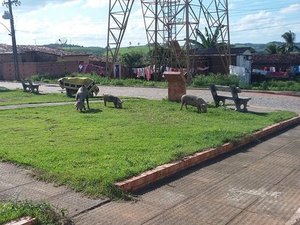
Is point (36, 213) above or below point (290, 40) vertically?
below

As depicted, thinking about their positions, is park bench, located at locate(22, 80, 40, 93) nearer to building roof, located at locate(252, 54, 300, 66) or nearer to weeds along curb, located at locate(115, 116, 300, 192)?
weeds along curb, located at locate(115, 116, 300, 192)

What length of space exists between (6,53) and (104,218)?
49.7 meters

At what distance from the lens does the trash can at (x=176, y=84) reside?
55.6 feet

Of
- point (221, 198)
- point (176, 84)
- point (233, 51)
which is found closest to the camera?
point (221, 198)

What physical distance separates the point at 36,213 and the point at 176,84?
12.9 meters

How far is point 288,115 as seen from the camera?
44.6 ft

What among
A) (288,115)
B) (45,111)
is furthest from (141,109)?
(288,115)

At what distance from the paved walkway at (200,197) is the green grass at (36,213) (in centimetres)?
21

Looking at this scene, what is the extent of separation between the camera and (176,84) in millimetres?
17141

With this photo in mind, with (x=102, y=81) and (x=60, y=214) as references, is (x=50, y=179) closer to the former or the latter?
(x=60, y=214)

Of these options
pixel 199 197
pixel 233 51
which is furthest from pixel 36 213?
pixel 233 51

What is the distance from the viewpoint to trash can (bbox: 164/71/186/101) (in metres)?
16.9

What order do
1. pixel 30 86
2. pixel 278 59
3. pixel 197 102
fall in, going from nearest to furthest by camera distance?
pixel 197 102 < pixel 30 86 < pixel 278 59

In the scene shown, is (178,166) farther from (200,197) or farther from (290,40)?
(290,40)
